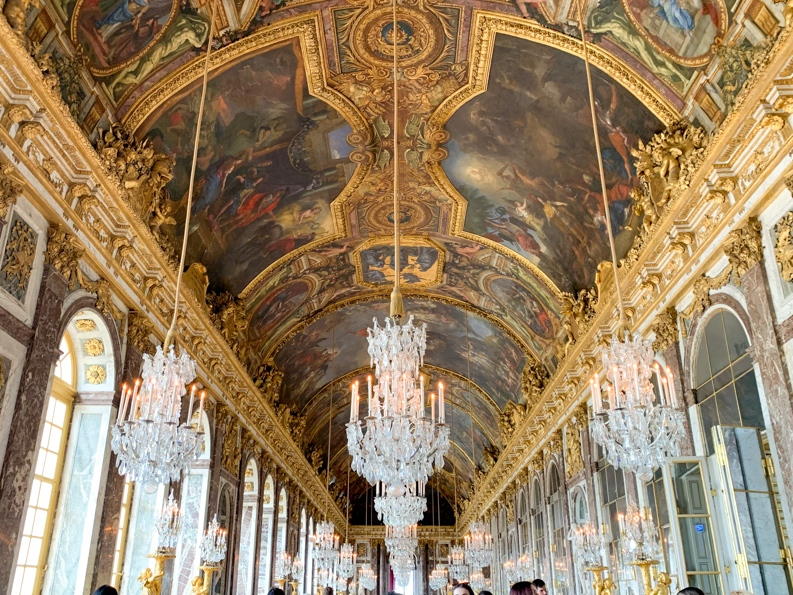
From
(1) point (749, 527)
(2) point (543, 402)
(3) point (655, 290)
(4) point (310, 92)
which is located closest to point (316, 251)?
(4) point (310, 92)

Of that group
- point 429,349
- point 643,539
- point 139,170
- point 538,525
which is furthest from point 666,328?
point 429,349

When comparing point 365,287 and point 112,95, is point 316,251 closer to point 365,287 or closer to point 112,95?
point 365,287

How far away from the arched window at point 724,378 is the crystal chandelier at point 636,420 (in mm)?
2158

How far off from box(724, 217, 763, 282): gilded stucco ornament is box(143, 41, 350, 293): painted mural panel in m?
7.03

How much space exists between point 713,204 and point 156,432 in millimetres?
7026

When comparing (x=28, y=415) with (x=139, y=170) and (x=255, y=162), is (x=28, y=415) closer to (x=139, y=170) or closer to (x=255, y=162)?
(x=139, y=170)

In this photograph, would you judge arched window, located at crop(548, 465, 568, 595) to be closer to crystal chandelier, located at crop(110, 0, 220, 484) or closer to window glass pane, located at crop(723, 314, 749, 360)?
window glass pane, located at crop(723, 314, 749, 360)

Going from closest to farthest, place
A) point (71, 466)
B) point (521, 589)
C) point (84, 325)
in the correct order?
point (521, 589), point (71, 466), point (84, 325)

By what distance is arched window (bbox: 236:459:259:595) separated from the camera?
18.2 metres

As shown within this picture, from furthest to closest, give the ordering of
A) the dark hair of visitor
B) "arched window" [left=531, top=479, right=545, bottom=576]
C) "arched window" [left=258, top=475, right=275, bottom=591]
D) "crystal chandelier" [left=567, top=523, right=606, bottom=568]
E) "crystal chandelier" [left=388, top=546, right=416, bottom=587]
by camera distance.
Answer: "arched window" [left=258, top=475, right=275, bottom=591] → "arched window" [left=531, top=479, right=545, bottom=576] → "crystal chandelier" [left=388, top=546, right=416, bottom=587] → "crystal chandelier" [left=567, top=523, right=606, bottom=568] → the dark hair of visitor

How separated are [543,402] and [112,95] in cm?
1279

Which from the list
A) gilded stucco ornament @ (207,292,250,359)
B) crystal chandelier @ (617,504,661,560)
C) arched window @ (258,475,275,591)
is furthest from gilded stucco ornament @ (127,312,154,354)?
arched window @ (258,475,275,591)

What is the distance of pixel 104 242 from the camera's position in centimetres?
952

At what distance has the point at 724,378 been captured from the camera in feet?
29.1
